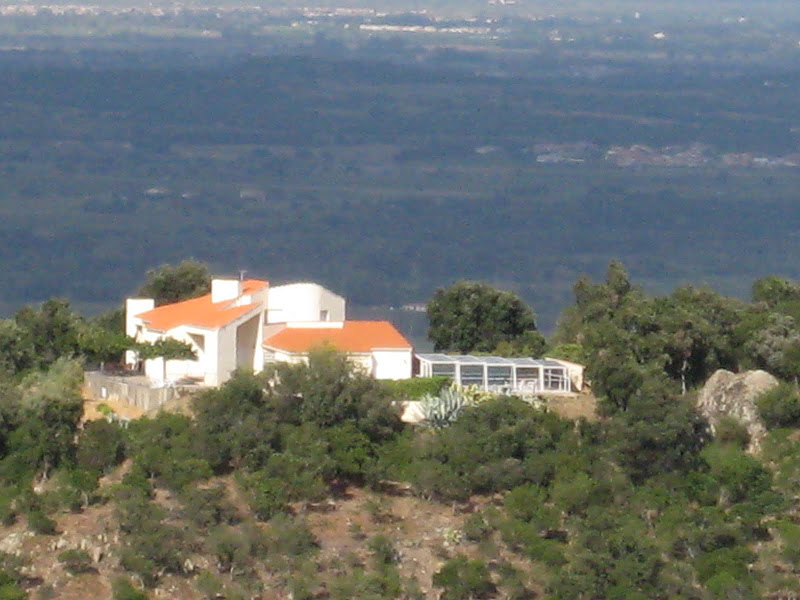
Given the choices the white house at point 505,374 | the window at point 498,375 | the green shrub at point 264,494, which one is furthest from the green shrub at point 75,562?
the window at point 498,375

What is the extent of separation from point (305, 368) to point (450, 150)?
11767cm

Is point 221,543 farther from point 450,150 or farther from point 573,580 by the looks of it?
point 450,150

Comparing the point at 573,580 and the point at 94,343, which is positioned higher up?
the point at 94,343

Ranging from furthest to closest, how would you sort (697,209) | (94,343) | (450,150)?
(450,150), (697,209), (94,343)

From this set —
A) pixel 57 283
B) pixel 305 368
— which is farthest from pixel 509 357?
pixel 57 283

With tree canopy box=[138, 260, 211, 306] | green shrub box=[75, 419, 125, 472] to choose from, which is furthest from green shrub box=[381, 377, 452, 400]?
tree canopy box=[138, 260, 211, 306]

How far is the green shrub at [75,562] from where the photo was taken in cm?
2830

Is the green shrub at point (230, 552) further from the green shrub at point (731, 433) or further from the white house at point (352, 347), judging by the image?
the green shrub at point (731, 433)

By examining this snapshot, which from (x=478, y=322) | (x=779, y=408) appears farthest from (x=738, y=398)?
(x=478, y=322)

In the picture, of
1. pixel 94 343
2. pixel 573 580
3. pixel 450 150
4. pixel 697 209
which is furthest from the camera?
pixel 450 150

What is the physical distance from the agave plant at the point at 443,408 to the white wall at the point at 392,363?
1.46 m

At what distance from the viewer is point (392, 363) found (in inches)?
1348

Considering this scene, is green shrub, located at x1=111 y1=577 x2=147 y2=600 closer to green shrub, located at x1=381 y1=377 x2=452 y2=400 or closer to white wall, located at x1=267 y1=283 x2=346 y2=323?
green shrub, located at x1=381 y1=377 x2=452 y2=400

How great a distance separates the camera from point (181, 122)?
538ft
